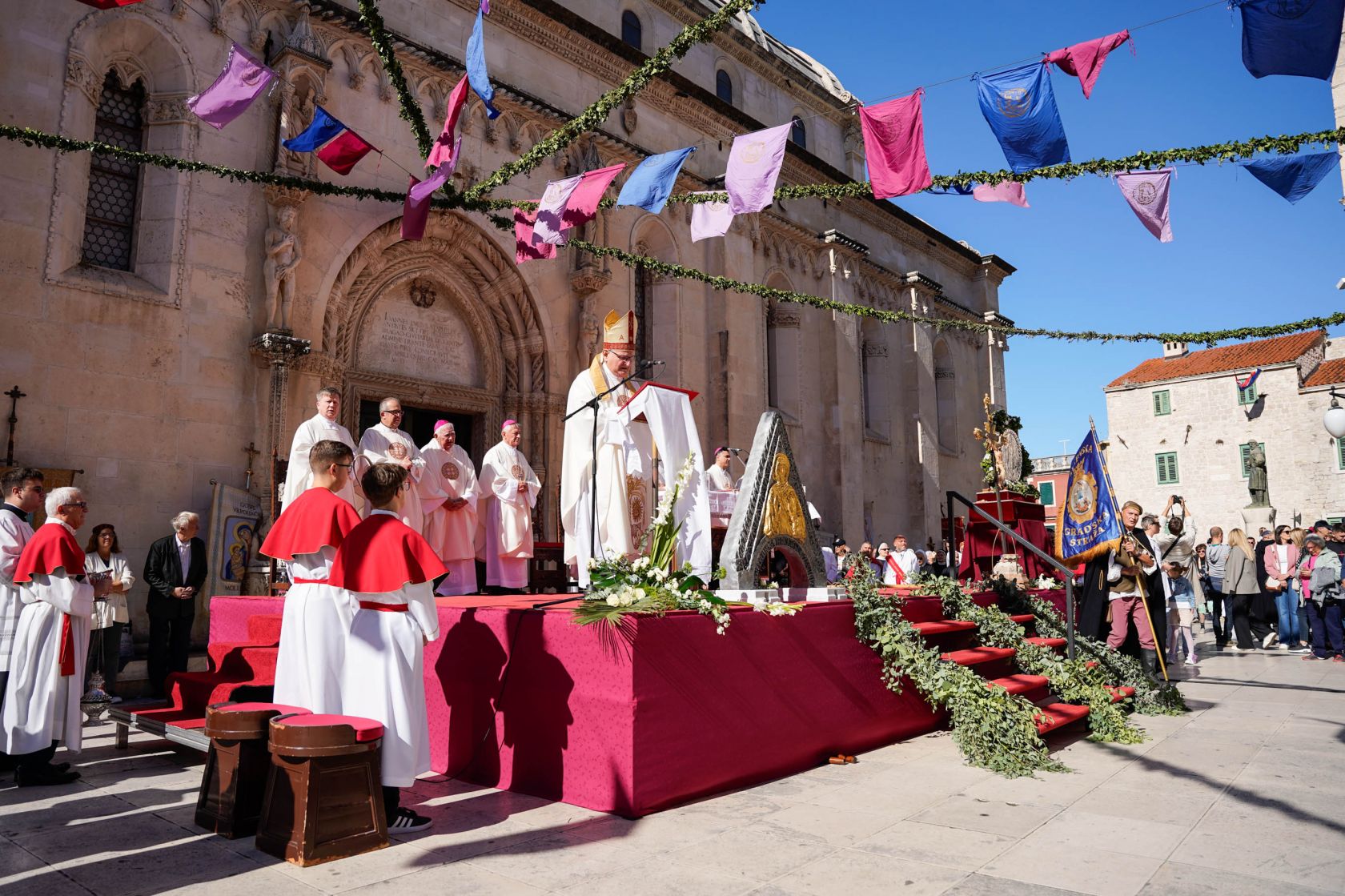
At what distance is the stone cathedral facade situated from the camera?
380 inches

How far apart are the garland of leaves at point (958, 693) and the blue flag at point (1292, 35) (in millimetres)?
5063

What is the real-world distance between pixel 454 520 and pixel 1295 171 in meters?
8.51

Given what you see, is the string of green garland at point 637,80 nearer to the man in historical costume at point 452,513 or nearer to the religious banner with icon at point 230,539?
the man in historical costume at point 452,513

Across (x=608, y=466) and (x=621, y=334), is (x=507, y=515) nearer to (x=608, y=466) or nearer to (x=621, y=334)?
(x=608, y=466)

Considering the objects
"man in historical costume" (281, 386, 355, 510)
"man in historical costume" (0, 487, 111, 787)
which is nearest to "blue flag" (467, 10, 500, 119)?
"man in historical costume" (281, 386, 355, 510)

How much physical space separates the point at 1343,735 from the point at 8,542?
9.63 m

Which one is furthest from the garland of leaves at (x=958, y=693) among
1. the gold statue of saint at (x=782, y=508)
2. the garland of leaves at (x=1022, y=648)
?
the garland of leaves at (x=1022, y=648)

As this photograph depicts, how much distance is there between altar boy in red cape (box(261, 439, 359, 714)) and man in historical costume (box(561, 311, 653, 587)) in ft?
10.3

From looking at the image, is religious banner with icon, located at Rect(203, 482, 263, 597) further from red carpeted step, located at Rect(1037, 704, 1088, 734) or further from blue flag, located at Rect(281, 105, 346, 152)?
red carpeted step, located at Rect(1037, 704, 1088, 734)

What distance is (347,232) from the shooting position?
1184cm

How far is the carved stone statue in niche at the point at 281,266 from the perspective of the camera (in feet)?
35.8

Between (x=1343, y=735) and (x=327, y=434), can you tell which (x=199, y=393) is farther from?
(x=1343, y=735)

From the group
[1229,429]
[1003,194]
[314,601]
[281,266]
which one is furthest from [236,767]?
[1229,429]

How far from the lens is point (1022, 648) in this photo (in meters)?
7.56
